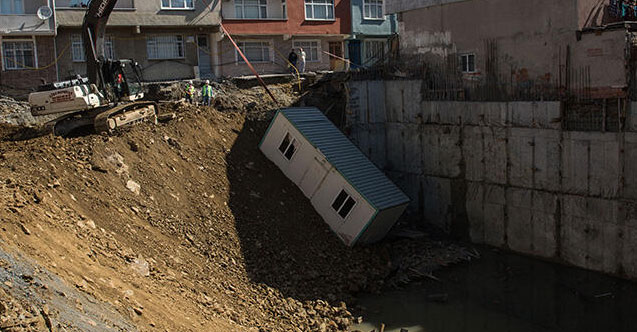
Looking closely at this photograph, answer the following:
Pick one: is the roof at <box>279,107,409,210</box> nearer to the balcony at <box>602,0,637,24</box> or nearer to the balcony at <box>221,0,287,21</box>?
the balcony at <box>602,0,637,24</box>

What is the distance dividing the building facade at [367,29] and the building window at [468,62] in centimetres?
1329

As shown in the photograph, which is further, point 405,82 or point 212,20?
point 212,20

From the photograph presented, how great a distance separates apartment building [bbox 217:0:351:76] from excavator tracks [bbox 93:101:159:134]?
34.1 feet

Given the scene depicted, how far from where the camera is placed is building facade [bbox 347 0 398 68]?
110ft

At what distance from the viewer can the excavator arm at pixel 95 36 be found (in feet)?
59.4

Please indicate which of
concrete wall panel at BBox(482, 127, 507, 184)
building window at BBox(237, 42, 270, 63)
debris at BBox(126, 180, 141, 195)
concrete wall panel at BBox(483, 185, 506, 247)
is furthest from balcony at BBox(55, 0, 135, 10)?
concrete wall panel at BBox(483, 185, 506, 247)

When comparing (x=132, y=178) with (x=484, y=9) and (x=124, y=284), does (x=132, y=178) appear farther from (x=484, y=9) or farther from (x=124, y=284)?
(x=484, y=9)

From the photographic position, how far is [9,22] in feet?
81.8

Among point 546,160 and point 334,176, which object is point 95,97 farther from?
point 546,160

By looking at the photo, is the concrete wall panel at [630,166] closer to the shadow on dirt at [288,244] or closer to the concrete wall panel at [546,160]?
the concrete wall panel at [546,160]

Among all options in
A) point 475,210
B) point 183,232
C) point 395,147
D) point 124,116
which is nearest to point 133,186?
point 183,232

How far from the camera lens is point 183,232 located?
14.9 m

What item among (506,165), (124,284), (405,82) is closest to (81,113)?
(124,284)

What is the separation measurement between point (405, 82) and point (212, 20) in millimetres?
11716
